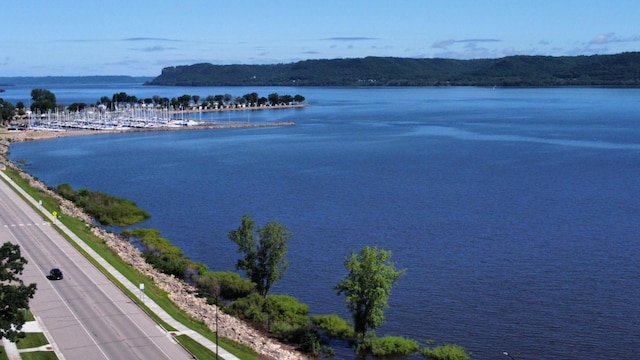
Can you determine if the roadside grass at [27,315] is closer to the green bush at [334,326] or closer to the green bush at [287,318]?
the green bush at [287,318]

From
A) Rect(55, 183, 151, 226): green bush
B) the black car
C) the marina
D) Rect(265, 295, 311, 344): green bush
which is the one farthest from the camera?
the marina

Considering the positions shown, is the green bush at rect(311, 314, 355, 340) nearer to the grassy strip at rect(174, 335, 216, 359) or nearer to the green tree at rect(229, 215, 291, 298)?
the green tree at rect(229, 215, 291, 298)

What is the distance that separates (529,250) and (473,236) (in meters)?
4.43

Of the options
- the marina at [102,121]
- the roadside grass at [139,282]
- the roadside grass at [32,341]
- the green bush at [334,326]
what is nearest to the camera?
the roadside grass at [32,341]

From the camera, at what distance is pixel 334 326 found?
108 feet

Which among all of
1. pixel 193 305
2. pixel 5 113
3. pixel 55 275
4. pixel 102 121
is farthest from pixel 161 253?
pixel 5 113

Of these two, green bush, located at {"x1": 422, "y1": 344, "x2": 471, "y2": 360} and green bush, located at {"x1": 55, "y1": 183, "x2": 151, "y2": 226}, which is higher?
green bush, located at {"x1": 55, "y1": 183, "x2": 151, "y2": 226}

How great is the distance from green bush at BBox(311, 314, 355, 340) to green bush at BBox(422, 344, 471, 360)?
3.52 m

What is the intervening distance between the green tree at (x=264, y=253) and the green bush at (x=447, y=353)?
29.9 feet

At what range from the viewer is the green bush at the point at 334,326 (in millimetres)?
32525

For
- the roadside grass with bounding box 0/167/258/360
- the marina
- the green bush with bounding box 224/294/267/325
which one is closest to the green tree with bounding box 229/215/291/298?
the green bush with bounding box 224/294/267/325

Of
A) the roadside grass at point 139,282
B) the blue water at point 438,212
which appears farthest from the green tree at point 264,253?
the roadside grass at point 139,282

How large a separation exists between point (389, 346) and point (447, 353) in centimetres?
238

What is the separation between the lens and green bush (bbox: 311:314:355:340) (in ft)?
107
